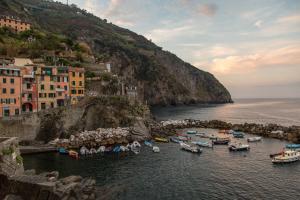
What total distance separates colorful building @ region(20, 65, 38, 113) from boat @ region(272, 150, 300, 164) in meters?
58.3

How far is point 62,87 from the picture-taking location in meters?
81.3

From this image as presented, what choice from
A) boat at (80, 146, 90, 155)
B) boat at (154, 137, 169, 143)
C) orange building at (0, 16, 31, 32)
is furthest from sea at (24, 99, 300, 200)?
orange building at (0, 16, 31, 32)

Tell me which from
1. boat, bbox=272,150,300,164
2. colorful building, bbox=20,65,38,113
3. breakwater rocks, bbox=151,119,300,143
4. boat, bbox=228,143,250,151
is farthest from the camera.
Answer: breakwater rocks, bbox=151,119,300,143

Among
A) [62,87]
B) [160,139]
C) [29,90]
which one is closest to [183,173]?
[160,139]

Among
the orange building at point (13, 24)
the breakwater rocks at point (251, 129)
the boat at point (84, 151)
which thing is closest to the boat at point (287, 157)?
the breakwater rocks at point (251, 129)

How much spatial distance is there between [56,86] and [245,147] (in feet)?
171

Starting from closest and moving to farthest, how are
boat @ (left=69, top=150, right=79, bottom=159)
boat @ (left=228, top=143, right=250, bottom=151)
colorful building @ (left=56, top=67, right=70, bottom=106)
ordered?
boat @ (left=69, top=150, right=79, bottom=159)
boat @ (left=228, top=143, right=250, bottom=151)
colorful building @ (left=56, top=67, right=70, bottom=106)

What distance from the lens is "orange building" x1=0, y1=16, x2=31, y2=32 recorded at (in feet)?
429

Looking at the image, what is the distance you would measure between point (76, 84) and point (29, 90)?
46.4 feet

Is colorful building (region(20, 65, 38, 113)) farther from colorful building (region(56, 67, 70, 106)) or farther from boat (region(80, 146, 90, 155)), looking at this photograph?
boat (region(80, 146, 90, 155))

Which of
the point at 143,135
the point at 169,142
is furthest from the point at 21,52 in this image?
the point at 169,142

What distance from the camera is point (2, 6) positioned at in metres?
159

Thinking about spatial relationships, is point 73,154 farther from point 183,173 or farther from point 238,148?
point 238,148

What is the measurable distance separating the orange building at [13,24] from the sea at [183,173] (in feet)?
295
